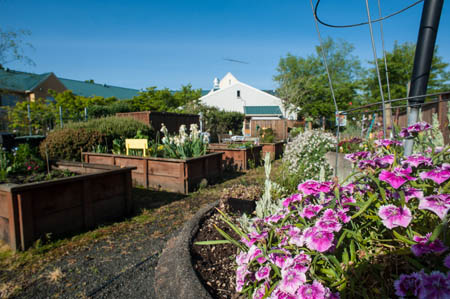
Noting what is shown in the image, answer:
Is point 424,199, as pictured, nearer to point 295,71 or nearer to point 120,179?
point 120,179

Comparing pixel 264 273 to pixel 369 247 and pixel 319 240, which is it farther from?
pixel 369 247

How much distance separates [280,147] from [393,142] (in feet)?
30.2

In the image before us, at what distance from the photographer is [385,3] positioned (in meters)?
1.97

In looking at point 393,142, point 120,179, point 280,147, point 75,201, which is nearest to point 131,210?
point 120,179

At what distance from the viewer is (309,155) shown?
4508 millimetres

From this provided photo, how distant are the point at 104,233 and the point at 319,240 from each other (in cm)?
302

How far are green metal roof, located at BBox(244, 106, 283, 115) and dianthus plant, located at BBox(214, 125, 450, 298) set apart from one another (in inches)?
1207

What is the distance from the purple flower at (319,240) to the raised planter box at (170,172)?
4.11 m

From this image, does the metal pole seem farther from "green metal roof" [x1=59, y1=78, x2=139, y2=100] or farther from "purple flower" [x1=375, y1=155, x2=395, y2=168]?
"green metal roof" [x1=59, y1=78, x2=139, y2=100]

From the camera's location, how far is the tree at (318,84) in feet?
90.5

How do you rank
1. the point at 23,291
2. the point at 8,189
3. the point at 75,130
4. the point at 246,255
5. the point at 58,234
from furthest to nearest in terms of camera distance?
the point at 75,130 < the point at 58,234 < the point at 8,189 < the point at 23,291 < the point at 246,255

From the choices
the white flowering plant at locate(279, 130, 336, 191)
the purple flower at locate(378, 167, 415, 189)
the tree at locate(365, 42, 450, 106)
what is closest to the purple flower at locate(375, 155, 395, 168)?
the purple flower at locate(378, 167, 415, 189)

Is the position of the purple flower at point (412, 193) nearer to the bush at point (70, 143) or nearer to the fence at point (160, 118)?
the bush at point (70, 143)

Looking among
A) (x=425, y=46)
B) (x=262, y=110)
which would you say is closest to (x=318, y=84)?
(x=262, y=110)
